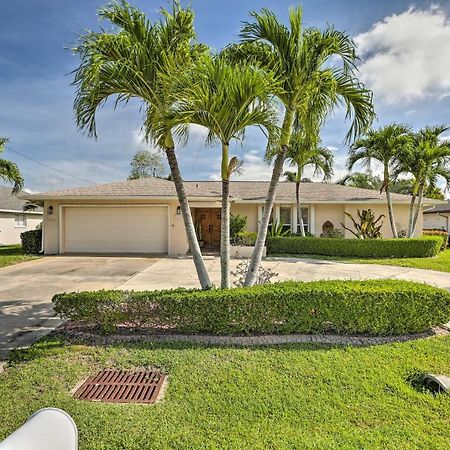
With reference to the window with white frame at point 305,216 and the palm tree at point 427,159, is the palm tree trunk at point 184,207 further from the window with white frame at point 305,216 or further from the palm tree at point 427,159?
the window with white frame at point 305,216

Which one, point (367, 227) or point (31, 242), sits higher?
point (367, 227)

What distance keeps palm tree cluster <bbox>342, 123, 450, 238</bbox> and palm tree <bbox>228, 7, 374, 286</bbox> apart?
9.65 metres

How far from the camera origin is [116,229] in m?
16.7

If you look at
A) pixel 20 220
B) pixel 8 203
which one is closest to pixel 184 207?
pixel 8 203

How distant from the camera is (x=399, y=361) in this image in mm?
4469

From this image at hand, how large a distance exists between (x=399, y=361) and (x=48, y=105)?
14.6 meters

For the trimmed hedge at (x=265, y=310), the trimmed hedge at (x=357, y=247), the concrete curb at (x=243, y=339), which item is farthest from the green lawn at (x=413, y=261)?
the concrete curb at (x=243, y=339)

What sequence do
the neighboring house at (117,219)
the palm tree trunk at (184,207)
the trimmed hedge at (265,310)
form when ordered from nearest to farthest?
the trimmed hedge at (265,310)
the palm tree trunk at (184,207)
the neighboring house at (117,219)

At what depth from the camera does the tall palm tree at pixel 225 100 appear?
15.7ft

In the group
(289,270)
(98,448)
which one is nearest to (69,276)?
(289,270)

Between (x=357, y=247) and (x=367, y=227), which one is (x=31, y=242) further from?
(x=367, y=227)

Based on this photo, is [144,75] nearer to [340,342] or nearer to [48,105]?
[340,342]

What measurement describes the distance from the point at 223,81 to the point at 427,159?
15.6 meters

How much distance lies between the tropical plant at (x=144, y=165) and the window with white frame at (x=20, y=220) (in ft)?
49.0
